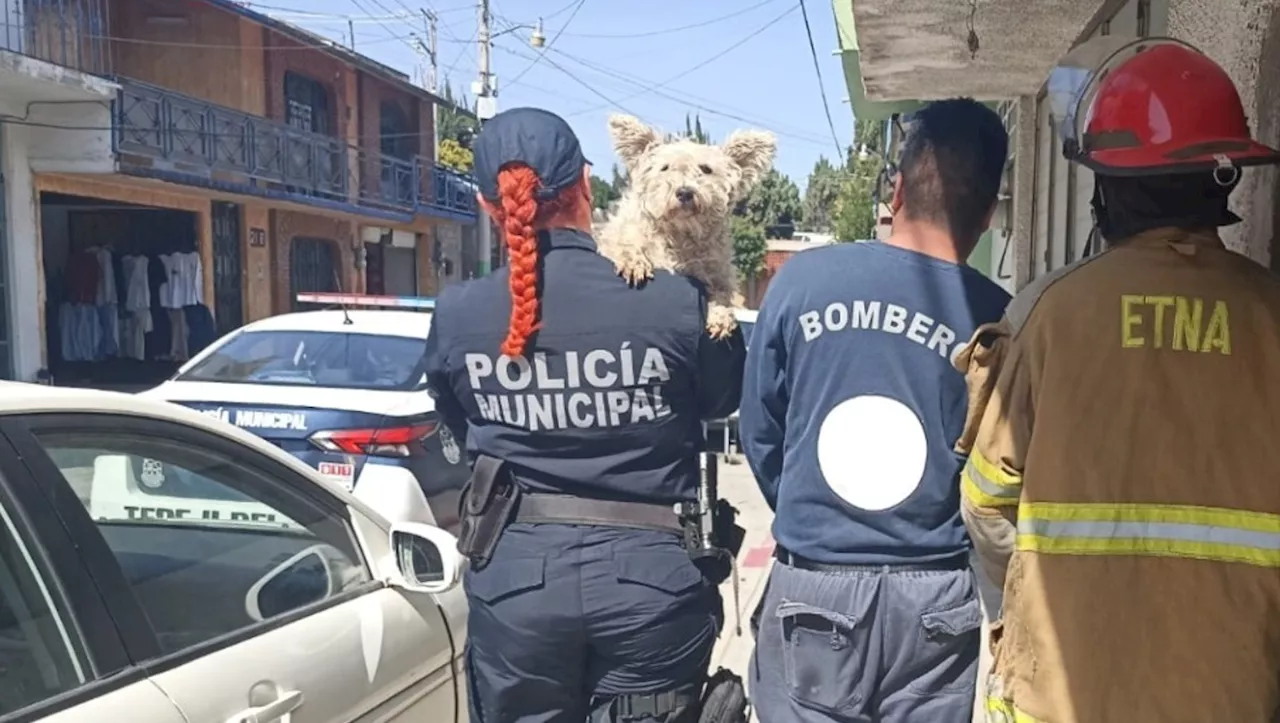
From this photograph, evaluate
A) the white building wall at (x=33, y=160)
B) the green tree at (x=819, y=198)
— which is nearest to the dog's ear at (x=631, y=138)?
the white building wall at (x=33, y=160)

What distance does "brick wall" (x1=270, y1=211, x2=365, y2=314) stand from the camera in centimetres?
2064

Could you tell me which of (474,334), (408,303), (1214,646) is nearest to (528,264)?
(474,334)

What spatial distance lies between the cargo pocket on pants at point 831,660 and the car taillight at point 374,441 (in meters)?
3.83

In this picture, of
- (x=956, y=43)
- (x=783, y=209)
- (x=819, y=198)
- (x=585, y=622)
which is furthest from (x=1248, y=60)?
(x=819, y=198)

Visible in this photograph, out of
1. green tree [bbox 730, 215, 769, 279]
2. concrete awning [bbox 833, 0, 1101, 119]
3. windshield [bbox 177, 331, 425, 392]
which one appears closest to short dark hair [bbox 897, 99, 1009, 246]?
concrete awning [bbox 833, 0, 1101, 119]

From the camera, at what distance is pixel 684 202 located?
280 centimetres

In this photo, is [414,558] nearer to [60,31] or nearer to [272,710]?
[272,710]

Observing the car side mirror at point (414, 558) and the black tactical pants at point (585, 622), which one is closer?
the black tactical pants at point (585, 622)

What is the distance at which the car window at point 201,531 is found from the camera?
2.03 meters

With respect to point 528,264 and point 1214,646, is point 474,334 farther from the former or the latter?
point 1214,646

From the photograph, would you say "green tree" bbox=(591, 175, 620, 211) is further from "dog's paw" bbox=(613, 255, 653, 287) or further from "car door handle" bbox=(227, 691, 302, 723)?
"car door handle" bbox=(227, 691, 302, 723)

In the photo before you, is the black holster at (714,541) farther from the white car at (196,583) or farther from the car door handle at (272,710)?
the car door handle at (272,710)

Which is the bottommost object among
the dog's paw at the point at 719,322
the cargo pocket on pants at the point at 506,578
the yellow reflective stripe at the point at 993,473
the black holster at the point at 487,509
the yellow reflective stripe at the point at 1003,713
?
the yellow reflective stripe at the point at 1003,713

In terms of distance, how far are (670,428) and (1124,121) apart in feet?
3.66
